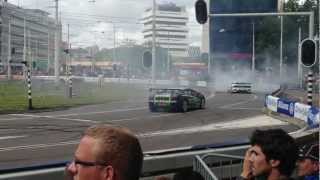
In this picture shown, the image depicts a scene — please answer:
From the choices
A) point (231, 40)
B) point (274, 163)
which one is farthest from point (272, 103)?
point (231, 40)

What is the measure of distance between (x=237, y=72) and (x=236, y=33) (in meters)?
6.10

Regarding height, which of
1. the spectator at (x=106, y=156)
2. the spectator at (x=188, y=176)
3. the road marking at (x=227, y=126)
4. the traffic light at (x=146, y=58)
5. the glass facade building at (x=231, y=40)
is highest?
the glass facade building at (x=231, y=40)

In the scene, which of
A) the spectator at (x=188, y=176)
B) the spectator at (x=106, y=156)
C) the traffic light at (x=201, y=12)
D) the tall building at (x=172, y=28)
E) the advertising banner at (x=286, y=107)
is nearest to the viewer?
the spectator at (x=106, y=156)

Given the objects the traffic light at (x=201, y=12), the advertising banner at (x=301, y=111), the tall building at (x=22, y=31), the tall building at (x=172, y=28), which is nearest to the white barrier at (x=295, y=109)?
the advertising banner at (x=301, y=111)

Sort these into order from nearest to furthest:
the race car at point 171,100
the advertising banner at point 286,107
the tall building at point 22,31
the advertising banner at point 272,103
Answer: the advertising banner at point 286,107 → the advertising banner at point 272,103 → the race car at point 171,100 → the tall building at point 22,31

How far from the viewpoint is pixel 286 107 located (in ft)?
99.6

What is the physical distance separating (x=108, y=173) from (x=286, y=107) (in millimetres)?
28416

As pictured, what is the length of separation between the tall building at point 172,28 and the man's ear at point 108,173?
365 ft

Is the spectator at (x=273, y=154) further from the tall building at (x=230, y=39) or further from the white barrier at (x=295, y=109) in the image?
the tall building at (x=230, y=39)

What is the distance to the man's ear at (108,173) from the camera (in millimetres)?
2602

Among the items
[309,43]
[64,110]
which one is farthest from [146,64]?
[309,43]

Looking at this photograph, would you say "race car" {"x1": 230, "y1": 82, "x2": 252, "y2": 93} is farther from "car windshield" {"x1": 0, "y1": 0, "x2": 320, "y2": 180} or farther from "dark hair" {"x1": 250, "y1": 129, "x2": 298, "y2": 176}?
"dark hair" {"x1": 250, "y1": 129, "x2": 298, "y2": 176}

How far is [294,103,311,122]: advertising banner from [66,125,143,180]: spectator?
22.8 meters

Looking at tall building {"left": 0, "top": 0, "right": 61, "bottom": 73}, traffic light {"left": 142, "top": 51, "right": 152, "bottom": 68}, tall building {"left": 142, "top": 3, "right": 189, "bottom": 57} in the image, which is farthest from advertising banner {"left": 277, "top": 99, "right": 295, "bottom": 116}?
tall building {"left": 0, "top": 0, "right": 61, "bottom": 73}
